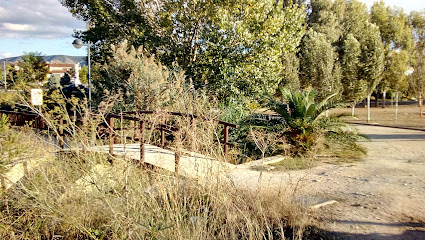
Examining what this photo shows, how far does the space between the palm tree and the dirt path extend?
0.97 metres

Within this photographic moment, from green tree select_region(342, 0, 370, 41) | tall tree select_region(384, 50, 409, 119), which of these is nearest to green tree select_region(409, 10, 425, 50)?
green tree select_region(342, 0, 370, 41)

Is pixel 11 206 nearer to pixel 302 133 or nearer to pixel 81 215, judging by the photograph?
pixel 81 215

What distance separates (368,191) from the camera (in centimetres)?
609

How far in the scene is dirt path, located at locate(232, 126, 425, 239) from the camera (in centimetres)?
447

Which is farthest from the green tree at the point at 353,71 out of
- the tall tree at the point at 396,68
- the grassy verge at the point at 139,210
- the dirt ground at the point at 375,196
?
the grassy verge at the point at 139,210

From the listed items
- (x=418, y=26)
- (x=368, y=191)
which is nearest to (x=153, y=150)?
(x=368, y=191)

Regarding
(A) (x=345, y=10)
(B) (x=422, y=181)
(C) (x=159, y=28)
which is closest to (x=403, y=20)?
(A) (x=345, y=10)

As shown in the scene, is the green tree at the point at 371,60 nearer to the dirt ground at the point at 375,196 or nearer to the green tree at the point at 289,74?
the green tree at the point at 289,74

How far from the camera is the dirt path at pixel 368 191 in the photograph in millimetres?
4473

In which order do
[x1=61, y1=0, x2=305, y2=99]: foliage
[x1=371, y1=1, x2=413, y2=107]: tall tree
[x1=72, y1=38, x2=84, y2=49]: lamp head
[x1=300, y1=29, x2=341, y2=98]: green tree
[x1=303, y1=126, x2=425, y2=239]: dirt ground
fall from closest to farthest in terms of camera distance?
1. [x1=303, y1=126, x2=425, y2=239]: dirt ground
2. [x1=61, y1=0, x2=305, y2=99]: foliage
3. [x1=72, y1=38, x2=84, y2=49]: lamp head
4. [x1=300, y1=29, x2=341, y2=98]: green tree
5. [x1=371, y1=1, x2=413, y2=107]: tall tree

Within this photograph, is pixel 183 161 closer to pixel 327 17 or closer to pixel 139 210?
pixel 139 210

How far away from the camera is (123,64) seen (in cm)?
1356

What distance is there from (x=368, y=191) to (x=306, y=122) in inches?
142

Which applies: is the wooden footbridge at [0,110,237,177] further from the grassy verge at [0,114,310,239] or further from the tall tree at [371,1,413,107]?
the tall tree at [371,1,413,107]
